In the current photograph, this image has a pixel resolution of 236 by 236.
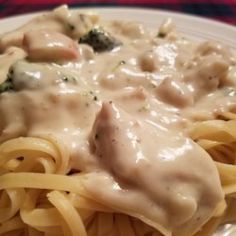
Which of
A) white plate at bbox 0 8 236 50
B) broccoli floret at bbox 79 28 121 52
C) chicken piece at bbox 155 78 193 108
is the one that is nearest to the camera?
chicken piece at bbox 155 78 193 108

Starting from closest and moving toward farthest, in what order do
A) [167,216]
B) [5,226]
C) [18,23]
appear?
[167,216] → [5,226] → [18,23]

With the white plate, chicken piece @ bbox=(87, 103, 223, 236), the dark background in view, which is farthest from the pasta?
the dark background

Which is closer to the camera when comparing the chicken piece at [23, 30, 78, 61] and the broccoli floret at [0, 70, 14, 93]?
the broccoli floret at [0, 70, 14, 93]

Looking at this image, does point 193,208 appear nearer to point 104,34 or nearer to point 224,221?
point 224,221

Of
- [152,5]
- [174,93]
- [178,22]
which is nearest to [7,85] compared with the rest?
[174,93]

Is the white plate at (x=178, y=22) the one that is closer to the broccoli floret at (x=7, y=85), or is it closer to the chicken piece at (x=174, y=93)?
the chicken piece at (x=174, y=93)

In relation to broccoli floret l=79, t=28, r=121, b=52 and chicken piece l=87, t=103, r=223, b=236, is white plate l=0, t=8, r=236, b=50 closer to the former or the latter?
broccoli floret l=79, t=28, r=121, b=52

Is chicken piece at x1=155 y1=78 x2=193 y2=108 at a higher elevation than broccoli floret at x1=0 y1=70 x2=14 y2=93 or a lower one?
lower

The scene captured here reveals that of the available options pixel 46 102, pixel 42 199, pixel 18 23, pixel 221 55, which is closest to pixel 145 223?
pixel 42 199
